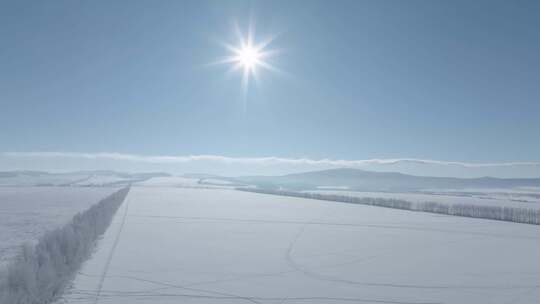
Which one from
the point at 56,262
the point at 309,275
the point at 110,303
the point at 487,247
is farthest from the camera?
the point at 487,247

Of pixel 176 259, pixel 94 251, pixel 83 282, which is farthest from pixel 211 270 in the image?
pixel 94 251

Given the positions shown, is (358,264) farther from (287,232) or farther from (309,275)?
(287,232)

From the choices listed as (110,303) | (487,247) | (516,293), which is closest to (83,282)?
(110,303)

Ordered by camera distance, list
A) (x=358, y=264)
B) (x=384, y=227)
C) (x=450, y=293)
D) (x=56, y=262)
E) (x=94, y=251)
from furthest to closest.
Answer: (x=384, y=227) < (x=94, y=251) < (x=358, y=264) < (x=56, y=262) < (x=450, y=293)

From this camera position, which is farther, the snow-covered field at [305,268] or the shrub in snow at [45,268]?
the snow-covered field at [305,268]

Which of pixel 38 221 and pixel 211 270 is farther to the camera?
pixel 38 221
